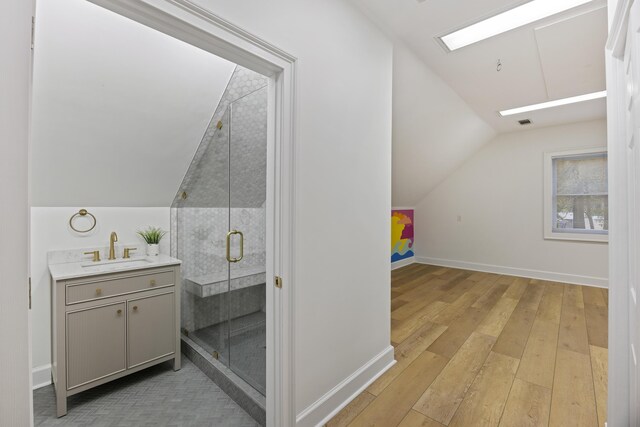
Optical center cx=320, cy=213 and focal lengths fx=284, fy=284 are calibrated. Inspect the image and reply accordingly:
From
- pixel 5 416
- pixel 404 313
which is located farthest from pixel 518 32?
pixel 5 416

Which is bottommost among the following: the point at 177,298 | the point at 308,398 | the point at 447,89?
the point at 308,398

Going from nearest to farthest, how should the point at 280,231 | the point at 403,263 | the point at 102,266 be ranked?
1. the point at 280,231
2. the point at 102,266
3. the point at 403,263

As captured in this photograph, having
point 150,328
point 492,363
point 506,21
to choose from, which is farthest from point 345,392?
point 506,21

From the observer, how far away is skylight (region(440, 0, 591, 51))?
1.89 metres

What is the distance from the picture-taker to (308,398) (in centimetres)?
154

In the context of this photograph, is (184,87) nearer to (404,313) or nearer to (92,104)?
(92,104)

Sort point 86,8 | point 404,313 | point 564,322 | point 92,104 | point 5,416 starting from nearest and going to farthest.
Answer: point 5,416 → point 86,8 → point 92,104 → point 564,322 → point 404,313

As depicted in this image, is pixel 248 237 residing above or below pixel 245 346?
above

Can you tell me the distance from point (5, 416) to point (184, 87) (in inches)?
73.3

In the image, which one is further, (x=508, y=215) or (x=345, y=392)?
(x=508, y=215)

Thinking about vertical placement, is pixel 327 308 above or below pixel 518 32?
below

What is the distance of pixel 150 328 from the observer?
2100 mm

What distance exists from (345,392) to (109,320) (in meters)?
1.63

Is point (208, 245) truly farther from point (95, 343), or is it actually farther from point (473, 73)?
point (473, 73)
